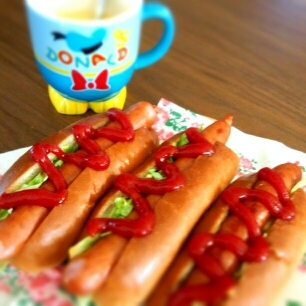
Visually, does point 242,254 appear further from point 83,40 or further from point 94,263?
point 83,40

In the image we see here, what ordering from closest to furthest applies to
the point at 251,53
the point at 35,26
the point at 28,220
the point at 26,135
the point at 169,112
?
the point at 28,220
the point at 35,26
the point at 26,135
the point at 169,112
the point at 251,53

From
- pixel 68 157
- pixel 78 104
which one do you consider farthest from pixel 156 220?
pixel 78 104

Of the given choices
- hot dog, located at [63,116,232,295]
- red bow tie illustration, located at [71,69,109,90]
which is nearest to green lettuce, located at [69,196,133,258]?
hot dog, located at [63,116,232,295]

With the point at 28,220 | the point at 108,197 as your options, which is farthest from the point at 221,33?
the point at 28,220

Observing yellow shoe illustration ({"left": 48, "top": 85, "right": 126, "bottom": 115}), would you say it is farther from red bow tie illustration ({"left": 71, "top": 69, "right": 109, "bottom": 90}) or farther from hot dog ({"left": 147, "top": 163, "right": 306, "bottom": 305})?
hot dog ({"left": 147, "top": 163, "right": 306, "bottom": 305})

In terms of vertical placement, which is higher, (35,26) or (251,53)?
(35,26)

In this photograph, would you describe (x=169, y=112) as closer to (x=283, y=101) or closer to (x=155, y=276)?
(x=283, y=101)
